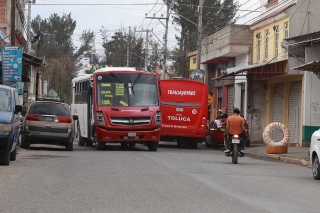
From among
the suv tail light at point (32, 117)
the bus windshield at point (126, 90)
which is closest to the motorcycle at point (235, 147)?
the bus windshield at point (126, 90)

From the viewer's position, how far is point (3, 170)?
16.0 m

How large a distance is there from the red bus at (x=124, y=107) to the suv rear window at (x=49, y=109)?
132 centimetres

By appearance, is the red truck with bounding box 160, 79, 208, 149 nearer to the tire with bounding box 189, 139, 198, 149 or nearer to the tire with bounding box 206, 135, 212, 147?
the tire with bounding box 189, 139, 198, 149

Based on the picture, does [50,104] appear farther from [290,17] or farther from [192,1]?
[192,1]

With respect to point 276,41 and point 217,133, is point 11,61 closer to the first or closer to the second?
point 217,133

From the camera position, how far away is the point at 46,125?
24422mm

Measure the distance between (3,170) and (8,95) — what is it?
2.69 meters

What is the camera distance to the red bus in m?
25.4

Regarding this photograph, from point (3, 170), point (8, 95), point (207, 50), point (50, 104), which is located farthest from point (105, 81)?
point (207, 50)

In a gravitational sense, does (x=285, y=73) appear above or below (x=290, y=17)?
below

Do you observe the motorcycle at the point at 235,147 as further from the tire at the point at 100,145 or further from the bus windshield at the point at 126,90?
the tire at the point at 100,145

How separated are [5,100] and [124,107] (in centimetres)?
820

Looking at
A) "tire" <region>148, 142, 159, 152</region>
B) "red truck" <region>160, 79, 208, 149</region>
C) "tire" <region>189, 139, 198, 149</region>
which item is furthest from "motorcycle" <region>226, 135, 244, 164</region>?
"tire" <region>189, 139, 198, 149</region>

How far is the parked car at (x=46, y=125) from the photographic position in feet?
Answer: 80.0
